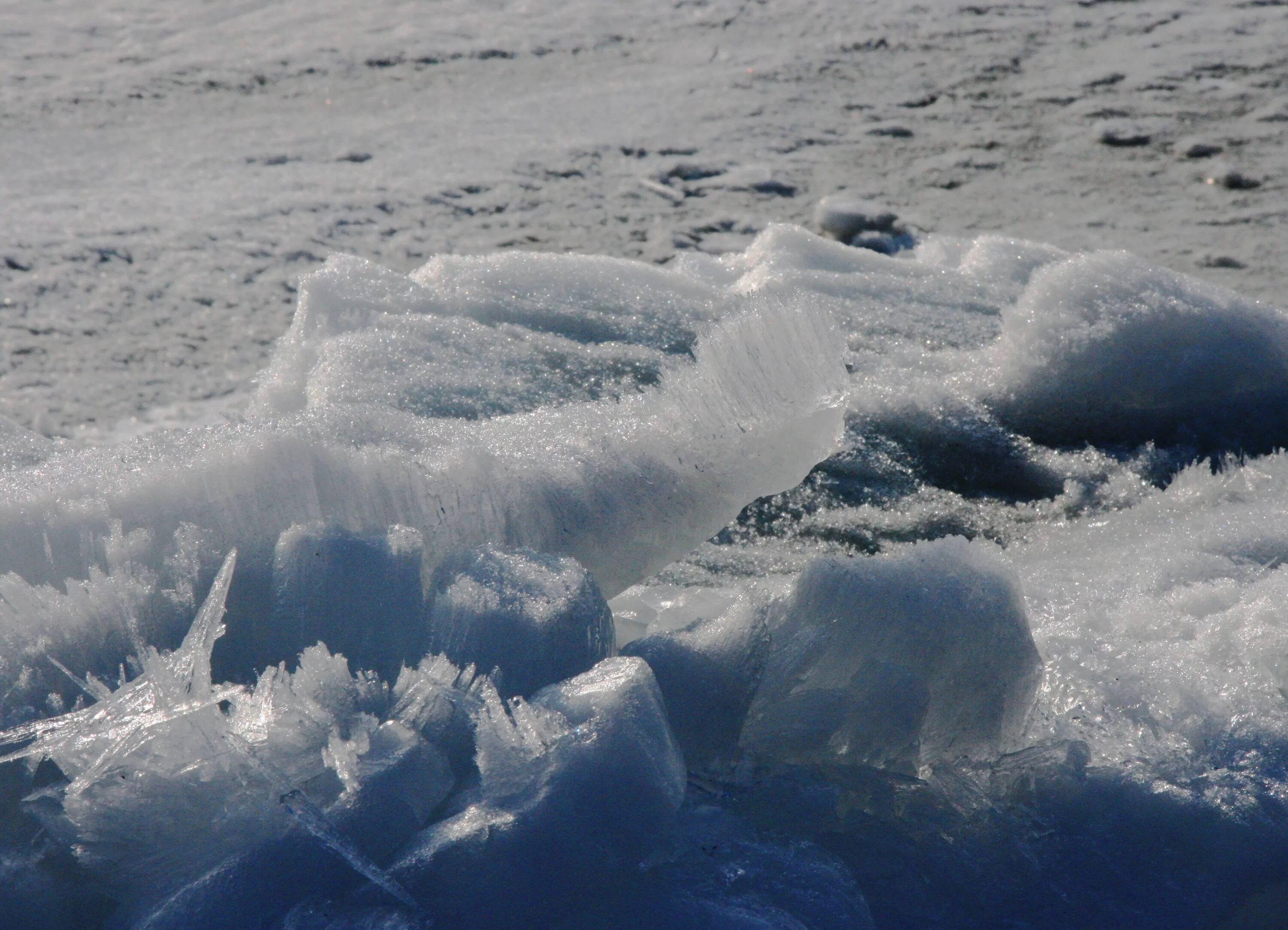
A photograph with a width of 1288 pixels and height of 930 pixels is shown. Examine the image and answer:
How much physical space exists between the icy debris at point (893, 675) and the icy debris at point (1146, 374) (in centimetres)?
119

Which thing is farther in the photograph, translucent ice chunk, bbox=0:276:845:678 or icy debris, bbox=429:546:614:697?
translucent ice chunk, bbox=0:276:845:678

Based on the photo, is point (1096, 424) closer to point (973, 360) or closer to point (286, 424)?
point (973, 360)

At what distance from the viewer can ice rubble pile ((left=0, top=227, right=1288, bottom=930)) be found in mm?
1331

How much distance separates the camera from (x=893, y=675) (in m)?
1.58

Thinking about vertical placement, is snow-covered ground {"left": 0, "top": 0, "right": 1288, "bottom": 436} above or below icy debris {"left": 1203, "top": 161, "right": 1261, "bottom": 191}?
above

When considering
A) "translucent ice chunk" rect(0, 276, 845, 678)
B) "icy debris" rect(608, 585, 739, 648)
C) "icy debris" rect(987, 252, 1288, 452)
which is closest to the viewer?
"translucent ice chunk" rect(0, 276, 845, 678)

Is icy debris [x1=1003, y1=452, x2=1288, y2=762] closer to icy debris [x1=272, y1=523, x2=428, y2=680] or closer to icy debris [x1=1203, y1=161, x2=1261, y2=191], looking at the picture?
icy debris [x1=272, y1=523, x2=428, y2=680]

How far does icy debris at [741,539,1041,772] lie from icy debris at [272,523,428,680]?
1.51 feet

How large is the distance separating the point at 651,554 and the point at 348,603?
1.84ft

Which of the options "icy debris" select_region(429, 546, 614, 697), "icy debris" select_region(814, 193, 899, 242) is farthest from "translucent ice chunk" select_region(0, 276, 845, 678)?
"icy debris" select_region(814, 193, 899, 242)

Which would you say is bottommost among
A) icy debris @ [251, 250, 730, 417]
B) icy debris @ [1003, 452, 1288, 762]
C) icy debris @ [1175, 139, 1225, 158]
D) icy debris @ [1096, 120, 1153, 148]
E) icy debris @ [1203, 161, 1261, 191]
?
icy debris @ [1003, 452, 1288, 762]

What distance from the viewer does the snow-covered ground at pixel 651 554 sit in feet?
4.43

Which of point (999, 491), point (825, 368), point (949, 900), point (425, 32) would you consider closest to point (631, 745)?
point (949, 900)

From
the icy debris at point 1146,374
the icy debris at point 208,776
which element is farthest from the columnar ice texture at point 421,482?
the icy debris at point 1146,374
